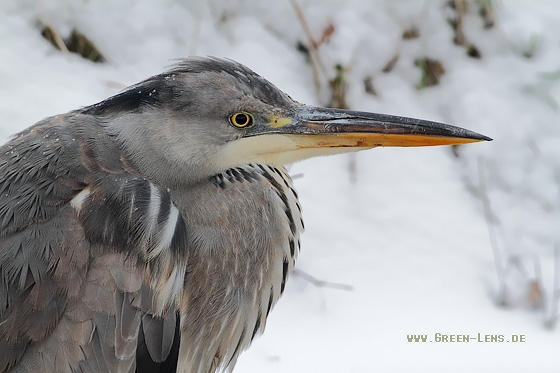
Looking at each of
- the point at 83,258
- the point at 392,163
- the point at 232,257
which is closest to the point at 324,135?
the point at 232,257

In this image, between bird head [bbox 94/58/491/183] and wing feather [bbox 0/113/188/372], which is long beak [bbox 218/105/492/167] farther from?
wing feather [bbox 0/113/188/372]

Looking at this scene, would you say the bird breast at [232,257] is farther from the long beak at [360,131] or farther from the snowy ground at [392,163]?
the snowy ground at [392,163]

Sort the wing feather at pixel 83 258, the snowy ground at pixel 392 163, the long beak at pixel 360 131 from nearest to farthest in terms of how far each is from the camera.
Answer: the wing feather at pixel 83 258, the long beak at pixel 360 131, the snowy ground at pixel 392 163

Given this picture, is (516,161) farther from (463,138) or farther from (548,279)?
(463,138)

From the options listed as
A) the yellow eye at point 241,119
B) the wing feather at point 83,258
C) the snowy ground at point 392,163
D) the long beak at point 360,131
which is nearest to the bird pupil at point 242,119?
the yellow eye at point 241,119

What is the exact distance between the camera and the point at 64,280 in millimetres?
2162

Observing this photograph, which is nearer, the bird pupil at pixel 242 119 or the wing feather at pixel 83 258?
the wing feather at pixel 83 258

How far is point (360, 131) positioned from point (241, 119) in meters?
0.34

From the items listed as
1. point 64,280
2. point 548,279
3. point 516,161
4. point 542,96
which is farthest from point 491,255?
point 64,280

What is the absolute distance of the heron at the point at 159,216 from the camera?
2.17 metres

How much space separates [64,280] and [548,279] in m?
2.10

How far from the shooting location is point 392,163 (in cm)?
396

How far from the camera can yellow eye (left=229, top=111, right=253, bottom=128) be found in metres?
2.35

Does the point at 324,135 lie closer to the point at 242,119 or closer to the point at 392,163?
the point at 242,119
